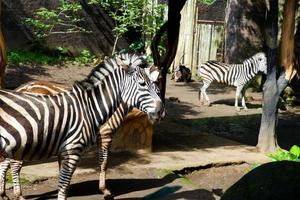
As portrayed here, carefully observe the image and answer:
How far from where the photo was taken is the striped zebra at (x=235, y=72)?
1429 centimetres

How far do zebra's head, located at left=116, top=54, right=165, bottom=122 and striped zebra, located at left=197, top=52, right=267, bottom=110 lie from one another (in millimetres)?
8197

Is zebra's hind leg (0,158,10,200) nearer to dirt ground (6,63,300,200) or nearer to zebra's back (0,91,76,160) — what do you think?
dirt ground (6,63,300,200)

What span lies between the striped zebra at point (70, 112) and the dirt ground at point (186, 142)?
3.85ft

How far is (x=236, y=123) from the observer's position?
12242 mm

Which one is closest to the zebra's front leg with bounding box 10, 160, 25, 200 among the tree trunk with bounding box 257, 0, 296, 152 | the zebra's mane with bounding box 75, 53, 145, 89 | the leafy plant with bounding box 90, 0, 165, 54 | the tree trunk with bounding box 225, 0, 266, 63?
the zebra's mane with bounding box 75, 53, 145, 89

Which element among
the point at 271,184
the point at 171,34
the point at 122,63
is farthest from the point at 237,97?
the point at 271,184

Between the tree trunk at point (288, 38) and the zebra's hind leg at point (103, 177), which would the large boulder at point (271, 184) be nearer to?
the zebra's hind leg at point (103, 177)

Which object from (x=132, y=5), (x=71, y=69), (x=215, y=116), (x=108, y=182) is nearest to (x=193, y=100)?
(x=215, y=116)

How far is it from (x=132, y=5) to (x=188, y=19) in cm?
207

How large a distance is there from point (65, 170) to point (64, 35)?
45.9ft

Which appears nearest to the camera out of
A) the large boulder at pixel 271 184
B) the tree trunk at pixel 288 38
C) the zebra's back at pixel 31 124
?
the large boulder at pixel 271 184

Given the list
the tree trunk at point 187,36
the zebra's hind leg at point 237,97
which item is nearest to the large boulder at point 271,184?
the zebra's hind leg at point 237,97

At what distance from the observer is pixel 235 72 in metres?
14.6

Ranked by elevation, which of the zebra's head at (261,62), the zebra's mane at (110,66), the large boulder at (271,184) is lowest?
the large boulder at (271,184)
